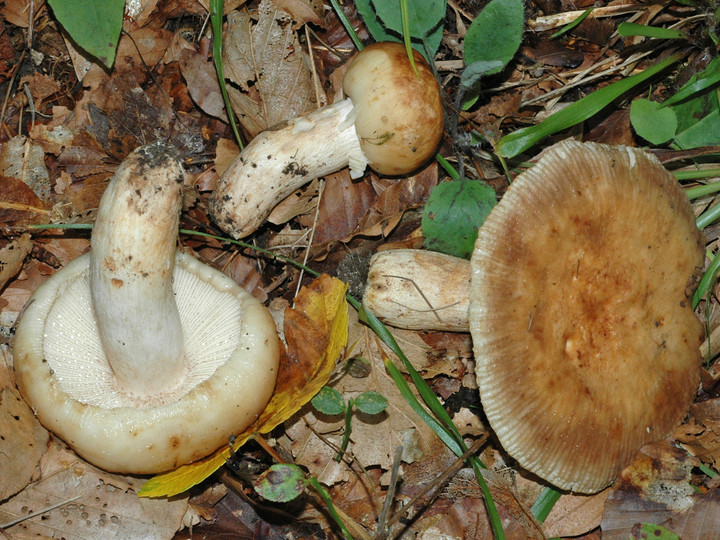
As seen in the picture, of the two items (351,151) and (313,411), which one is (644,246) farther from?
(313,411)

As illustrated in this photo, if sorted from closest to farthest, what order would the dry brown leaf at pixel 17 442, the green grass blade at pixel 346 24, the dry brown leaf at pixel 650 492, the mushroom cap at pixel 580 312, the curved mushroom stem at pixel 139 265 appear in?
the curved mushroom stem at pixel 139 265 < the mushroom cap at pixel 580 312 < the dry brown leaf at pixel 17 442 < the dry brown leaf at pixel 650 492 < the green grass blade at pixel 346 24

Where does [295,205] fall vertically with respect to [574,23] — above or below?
below

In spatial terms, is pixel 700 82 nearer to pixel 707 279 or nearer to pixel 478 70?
pixel 707 279

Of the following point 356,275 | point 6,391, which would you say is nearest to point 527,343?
point 356,275

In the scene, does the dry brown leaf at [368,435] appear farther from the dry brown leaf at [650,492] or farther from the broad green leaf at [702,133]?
the broad green leaf at [702,133]

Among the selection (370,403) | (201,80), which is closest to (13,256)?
(201,80)

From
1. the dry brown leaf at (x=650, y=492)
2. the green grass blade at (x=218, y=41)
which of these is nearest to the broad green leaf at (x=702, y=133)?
the dry brown leaf at (x=650, y=492)

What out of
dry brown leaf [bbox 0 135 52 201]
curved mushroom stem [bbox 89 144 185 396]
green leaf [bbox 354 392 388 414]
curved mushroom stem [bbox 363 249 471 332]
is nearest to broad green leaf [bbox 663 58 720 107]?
curved mushroom stem [bbox 363 249 471 332]
